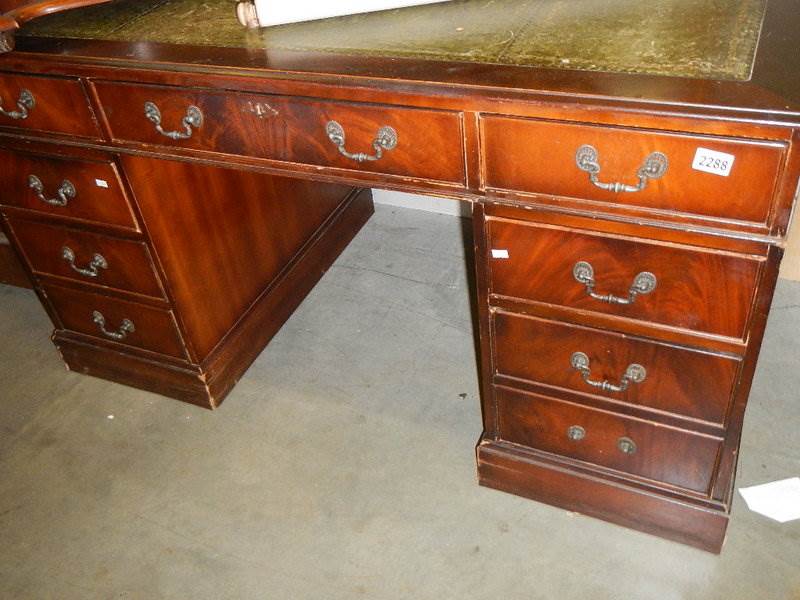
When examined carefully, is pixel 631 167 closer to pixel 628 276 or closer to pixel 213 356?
pixel 628 276

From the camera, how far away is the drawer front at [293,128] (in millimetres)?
1131

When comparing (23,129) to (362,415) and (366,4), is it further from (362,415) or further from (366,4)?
(362,415)

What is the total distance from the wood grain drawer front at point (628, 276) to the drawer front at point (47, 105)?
82 cm

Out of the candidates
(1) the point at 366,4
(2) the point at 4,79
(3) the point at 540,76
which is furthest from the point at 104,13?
(3) the point at 540,76

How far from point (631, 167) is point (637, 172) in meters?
0.01

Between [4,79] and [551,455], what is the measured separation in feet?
4.37

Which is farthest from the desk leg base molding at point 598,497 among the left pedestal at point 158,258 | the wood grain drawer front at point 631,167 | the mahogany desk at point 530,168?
the left pedestal at point 158,258

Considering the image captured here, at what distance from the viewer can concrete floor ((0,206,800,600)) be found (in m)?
1.46

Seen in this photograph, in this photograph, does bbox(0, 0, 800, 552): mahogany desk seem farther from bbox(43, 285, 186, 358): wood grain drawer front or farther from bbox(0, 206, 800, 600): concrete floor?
bbox(0, 206, 800, 600): concrete floor

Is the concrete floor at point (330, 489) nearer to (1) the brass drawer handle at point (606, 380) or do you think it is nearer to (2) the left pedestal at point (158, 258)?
(2) the left pedestal at point (158, 258)

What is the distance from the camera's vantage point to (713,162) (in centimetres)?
98

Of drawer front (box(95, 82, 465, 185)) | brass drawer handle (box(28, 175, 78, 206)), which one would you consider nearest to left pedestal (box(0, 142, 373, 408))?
brass drawer handle (box(28, 175, 78, 206))

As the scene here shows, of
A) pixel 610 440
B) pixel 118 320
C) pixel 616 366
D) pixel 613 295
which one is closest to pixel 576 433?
pixel 610 440

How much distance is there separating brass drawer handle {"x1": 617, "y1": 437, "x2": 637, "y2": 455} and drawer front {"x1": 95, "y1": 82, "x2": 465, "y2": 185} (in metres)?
0.61
